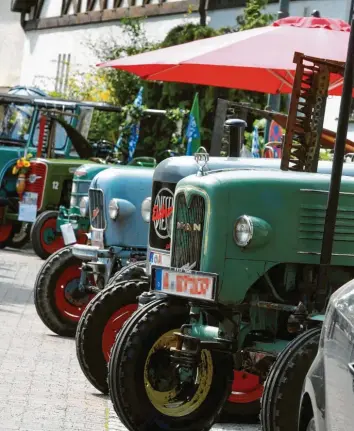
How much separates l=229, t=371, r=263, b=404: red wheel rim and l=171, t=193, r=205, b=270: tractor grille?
0.82 metres

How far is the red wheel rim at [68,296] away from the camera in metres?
13.1

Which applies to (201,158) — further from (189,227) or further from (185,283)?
(185,283)

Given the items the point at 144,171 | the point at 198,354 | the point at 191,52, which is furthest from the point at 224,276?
the point at 191,52

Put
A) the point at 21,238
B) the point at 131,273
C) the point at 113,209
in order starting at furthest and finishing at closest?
the point at 21,238, the point at 113,209, the point at 131,273

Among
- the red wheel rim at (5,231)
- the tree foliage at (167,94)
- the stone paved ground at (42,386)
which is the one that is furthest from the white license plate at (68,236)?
the tree foliage at (167,94)

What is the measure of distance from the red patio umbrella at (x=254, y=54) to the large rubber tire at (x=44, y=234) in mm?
6343

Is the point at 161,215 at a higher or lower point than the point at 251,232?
lower

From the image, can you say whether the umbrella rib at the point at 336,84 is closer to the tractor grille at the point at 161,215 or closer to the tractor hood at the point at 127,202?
the tractor hood at the point at 127,202

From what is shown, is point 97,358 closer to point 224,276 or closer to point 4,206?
point 224,276

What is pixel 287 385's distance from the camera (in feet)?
23.5

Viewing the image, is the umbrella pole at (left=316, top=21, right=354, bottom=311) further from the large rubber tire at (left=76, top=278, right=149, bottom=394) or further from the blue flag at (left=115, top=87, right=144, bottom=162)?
the blue flag at (left=115, top=87, right=144, bottom=162)

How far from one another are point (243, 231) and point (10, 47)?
139 feet

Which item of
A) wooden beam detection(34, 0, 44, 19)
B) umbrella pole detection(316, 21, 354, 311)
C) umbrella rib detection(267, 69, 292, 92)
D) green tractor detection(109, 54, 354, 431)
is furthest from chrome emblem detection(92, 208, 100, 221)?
wooden beam detection(34, 0, 44, 19)

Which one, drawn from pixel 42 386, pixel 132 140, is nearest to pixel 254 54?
pixel 42 386
